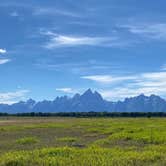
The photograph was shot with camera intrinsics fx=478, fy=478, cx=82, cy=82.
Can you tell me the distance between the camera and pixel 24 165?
69.7 ft

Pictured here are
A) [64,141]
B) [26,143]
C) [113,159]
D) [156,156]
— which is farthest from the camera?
[64,141]

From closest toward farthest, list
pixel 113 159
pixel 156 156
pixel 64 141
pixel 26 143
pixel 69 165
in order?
pixel 69 165 → pixel 113 159 → pixel 156 156 → pixel 26 143 → pixel 64 141

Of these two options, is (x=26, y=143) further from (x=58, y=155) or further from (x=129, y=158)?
(x=129, y=158)

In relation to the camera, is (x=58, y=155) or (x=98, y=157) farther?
(x=58, y=155)

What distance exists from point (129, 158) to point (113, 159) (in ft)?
3.01

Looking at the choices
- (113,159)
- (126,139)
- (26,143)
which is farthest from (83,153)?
(126,139)

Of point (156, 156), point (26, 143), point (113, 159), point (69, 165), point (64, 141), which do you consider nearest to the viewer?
point (69, 165)

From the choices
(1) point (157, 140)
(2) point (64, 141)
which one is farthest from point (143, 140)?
(2) point (64, 141)

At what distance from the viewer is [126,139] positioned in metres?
38.3

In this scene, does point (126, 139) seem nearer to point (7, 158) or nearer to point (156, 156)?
point (156, 156)

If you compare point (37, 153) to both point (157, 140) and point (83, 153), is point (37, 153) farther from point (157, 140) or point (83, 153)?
point (157, 140)

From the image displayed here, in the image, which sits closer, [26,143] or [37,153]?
[37,153]

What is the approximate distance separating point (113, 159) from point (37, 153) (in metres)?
4.78

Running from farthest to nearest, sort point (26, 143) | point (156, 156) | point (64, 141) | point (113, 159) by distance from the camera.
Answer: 1. point (64, 141)
2. point (26, 143)
3. point (156, 156)
4. point (113, 159)
